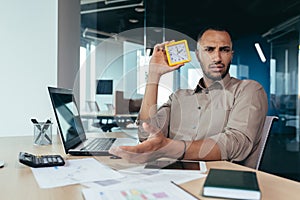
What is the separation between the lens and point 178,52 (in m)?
1.22

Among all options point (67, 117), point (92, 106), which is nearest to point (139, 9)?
point (92, 106)

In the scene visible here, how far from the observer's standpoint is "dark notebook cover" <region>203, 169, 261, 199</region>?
0.65 m

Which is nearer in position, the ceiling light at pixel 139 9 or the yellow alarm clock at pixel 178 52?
the yellow alarm clock at pixel 178 52

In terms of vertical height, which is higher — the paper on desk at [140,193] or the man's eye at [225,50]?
the man's eye at [225,50]

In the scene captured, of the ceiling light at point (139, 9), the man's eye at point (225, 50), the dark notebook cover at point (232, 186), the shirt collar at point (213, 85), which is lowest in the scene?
the dark notebook cover at point (232, 186)

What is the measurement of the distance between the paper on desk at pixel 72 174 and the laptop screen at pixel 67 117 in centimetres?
24

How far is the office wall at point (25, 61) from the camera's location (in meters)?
1.92

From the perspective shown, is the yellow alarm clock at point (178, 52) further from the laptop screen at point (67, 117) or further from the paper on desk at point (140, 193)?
the paper on desk at point (140, 193)

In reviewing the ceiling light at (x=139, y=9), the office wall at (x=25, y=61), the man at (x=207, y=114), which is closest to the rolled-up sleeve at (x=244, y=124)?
the man at (x=207, y=114)

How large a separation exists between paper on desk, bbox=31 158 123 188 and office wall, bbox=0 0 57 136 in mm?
1085

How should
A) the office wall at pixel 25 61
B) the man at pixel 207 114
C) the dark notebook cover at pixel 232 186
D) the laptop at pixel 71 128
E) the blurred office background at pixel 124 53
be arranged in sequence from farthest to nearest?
the office wall at pixel 25 61 → the blurred office background at pixel 124 53 → the laptop at pixel 71 128 → the man at pixel 207 114 → the dark notebook cover at pixel 232 186

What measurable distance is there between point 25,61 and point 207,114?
3.84 ft

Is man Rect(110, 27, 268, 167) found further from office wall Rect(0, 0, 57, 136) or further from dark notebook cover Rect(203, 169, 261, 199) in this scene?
office wall Rect(0, 0, 57, 136)

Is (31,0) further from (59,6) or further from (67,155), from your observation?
(67,155)
